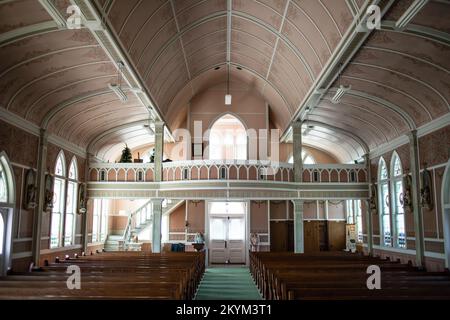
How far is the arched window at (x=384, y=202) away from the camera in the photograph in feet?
54.4

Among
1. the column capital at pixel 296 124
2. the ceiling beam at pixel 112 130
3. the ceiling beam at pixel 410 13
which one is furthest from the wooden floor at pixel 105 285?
the column capital at pixel 296 124

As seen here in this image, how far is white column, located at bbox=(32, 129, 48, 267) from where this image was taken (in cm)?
1302

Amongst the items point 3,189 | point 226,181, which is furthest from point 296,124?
point 3,189

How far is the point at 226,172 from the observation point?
54.3 feet

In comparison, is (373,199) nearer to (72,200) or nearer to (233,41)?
(233,41)

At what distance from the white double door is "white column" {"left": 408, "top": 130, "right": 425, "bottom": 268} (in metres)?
10.2

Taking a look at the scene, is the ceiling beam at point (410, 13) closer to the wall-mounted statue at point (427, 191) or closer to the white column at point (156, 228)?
the wall-mounted statue at point (427, 191)

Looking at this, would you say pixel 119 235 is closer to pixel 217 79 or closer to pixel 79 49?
pixel 217 79

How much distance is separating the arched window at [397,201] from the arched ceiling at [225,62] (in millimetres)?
1161

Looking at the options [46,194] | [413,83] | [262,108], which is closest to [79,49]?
[46,194]

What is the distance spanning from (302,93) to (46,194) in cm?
967

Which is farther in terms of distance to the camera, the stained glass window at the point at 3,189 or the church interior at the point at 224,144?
the stained glass window at the point at 3,189

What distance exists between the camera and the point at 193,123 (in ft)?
73.5

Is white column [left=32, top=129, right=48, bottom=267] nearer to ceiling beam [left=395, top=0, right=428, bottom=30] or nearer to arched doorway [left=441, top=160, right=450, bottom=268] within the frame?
ceiling beam [left=395, top=0, right=428, bottom=30]
